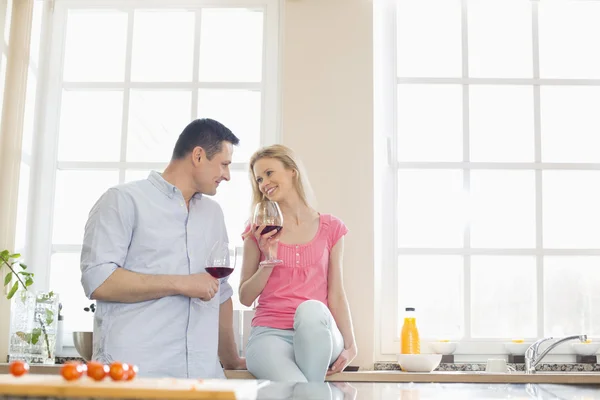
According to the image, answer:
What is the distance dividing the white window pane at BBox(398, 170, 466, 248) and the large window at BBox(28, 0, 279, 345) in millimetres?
728

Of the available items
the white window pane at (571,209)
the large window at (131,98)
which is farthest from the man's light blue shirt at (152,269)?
the white window pane at (571,209)

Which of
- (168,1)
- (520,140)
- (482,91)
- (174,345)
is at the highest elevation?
(168,1)

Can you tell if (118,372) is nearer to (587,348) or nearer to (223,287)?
(223,287)

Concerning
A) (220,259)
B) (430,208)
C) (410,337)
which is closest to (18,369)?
(220,259)

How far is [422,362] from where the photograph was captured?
122 inches

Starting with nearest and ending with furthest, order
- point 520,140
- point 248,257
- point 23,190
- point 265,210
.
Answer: point 265,210 < point 248,257 < point 23,190 < point 520,140

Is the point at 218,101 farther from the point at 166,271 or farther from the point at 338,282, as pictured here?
the point at 166,271

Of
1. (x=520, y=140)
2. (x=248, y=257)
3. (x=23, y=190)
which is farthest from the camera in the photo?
(x=520, y=140)

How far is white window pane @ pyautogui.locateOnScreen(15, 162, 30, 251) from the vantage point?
132 inches

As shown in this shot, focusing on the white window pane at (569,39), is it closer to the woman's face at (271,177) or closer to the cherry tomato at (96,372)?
the woman's face at (271,177)

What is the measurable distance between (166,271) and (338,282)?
0.81 metres

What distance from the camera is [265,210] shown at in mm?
2551

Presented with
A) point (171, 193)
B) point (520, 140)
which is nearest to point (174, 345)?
point (171, 193)

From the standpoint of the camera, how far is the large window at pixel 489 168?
3.49 m
